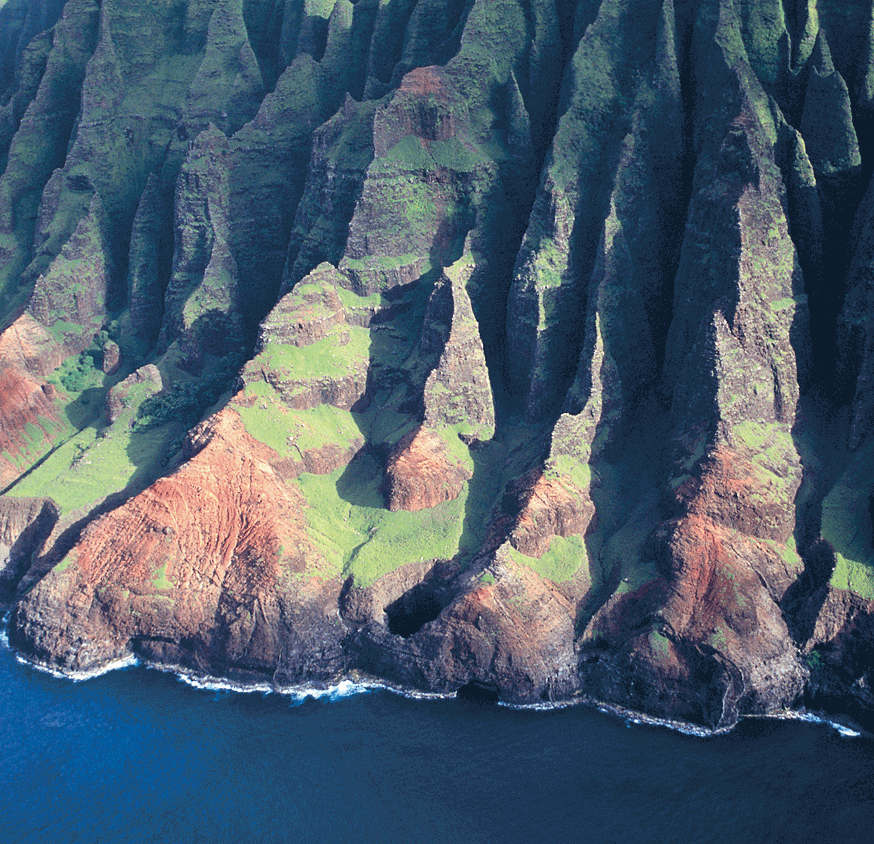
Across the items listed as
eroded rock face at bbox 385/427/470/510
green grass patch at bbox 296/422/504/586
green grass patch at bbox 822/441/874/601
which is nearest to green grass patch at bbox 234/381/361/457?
green grass patch at bbox 296/422/504/586

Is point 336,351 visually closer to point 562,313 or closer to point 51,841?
point 562,313

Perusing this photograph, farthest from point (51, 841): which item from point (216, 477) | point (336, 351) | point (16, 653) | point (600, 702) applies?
point (336, 351)

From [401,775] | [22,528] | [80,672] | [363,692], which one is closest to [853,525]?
[401,775]

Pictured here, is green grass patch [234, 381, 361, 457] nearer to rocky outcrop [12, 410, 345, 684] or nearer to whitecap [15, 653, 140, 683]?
rocky outcrop [12, 410, 345, 684]

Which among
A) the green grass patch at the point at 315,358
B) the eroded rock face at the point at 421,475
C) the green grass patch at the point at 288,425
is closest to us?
the eroded rock face at the point at 421,475

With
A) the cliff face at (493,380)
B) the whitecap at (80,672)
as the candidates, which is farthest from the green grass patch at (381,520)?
the whitecap at (80,672)

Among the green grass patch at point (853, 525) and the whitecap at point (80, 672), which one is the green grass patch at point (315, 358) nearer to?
the whitecap at point (80, 672)
